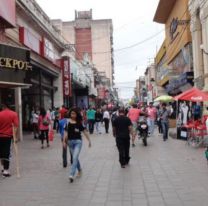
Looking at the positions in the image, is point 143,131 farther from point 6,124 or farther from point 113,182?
point 113,182

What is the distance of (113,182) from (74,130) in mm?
1479

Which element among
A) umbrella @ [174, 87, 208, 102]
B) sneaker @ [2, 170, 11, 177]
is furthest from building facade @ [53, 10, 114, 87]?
sneaker @ [2, 170, 11, 177]

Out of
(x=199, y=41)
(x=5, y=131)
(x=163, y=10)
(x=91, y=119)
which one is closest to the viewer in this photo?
(x=5, y=131)

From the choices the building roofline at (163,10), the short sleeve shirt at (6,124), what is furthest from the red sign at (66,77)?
the short sleeve shirt at (6,124)

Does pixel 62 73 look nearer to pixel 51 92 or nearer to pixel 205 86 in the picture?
pixel 51 92

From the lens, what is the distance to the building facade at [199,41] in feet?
84.8

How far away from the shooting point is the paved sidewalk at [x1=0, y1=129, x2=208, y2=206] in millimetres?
8266

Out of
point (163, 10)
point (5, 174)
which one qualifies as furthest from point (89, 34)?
point (5, 174)

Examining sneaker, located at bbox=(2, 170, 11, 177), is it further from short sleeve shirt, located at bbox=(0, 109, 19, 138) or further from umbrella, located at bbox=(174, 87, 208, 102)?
umbrella, located at bbox=(174, 87, 208, 102)

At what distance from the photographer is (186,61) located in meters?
33.6

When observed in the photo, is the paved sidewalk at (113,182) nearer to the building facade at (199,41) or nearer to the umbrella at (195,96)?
the umbrella at (195,96)

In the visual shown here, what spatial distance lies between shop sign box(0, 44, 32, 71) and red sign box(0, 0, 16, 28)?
1056 millimetres

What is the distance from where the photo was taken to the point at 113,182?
10.2m

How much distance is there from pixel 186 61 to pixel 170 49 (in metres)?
9.93
